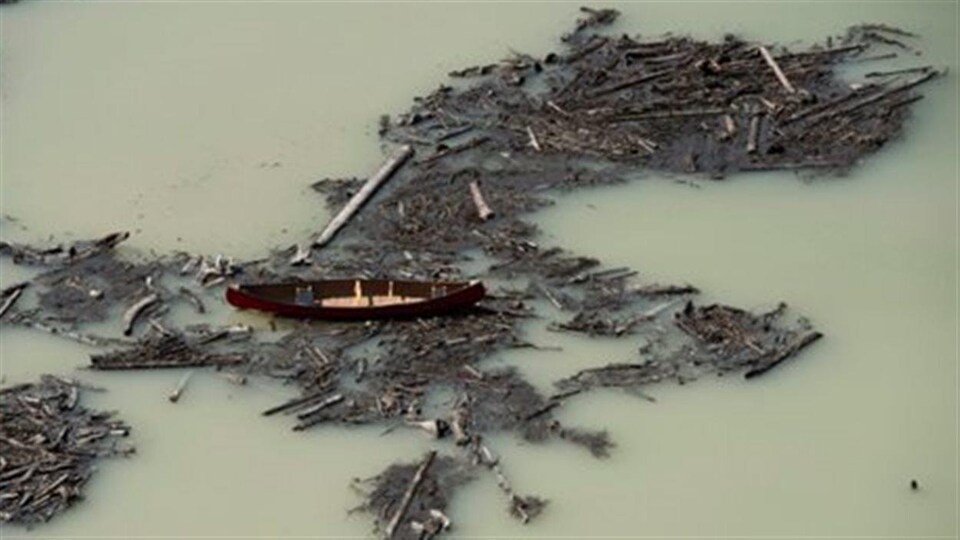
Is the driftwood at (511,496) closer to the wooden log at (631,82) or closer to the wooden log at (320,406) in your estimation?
the wooden log at (320,406)

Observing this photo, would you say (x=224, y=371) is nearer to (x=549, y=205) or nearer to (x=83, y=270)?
(x=83, y=270)

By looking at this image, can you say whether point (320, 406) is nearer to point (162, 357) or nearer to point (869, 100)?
point (162, 357)

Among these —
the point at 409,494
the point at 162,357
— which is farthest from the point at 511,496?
the point at 162,357

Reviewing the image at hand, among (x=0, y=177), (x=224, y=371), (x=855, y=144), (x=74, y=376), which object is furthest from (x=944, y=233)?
(x=0, y=177)

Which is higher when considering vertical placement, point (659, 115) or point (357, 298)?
point (659, 115)

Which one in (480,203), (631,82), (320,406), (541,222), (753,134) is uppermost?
(631,82)

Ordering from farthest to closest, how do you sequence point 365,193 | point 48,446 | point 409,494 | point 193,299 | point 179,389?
point 365,193 → point 193,299 → point 179,389 → point 48,446 → point 409,494
